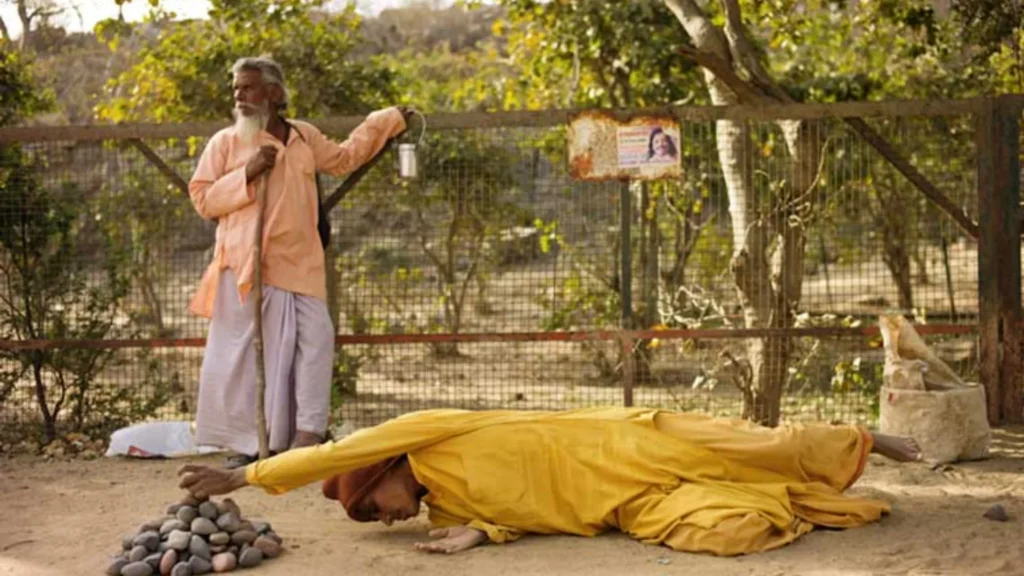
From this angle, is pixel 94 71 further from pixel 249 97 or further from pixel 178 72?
pixel 249 97

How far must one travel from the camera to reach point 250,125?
6723 millimetres

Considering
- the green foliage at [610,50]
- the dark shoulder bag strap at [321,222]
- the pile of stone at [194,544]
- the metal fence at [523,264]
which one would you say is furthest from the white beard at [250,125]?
the green foliage at [610,50]

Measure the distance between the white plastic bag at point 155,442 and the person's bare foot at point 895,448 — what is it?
355 cm

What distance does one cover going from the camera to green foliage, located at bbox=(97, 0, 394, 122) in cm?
1023

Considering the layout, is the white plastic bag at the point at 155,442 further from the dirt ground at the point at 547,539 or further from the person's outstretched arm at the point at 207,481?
the person's outstretched arm at the point at 207,481

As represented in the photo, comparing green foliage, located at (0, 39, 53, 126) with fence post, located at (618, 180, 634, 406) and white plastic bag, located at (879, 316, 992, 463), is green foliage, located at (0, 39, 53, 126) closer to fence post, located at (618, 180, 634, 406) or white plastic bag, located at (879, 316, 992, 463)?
fence post, located at (618, 180, 634, 406)

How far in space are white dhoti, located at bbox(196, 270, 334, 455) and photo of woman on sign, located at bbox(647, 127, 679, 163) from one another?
2.05 meters

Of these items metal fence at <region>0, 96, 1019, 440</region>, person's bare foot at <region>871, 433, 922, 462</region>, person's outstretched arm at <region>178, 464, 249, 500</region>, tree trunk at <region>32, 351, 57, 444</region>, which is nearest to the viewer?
person's outstretched arm at <region>178, 464, 249, 500</region>

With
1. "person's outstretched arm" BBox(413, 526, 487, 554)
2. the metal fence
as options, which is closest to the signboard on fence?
the metal fence

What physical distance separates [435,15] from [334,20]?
22.5 meters

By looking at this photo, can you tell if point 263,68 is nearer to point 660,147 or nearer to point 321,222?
point 321,222

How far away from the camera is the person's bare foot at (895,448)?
216 inches

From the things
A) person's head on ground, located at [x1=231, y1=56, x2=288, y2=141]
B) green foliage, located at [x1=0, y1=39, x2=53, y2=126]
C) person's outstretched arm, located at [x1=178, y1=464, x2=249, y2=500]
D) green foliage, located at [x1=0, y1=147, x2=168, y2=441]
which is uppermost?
green foliage, located at [x1=0, y1=39, x2=53, y2=126]

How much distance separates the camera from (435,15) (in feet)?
108
